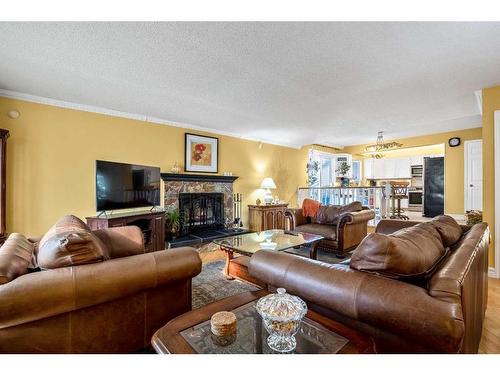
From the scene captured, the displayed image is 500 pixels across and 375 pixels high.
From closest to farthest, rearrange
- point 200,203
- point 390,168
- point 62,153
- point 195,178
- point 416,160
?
point 62,153
point 195,178
point 200,203
point 416,160
point 390,168

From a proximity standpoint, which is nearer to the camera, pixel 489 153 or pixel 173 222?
pixel 489 153

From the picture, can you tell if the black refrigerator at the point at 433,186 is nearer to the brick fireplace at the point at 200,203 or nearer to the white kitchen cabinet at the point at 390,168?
the white kitchen cabinet at the point at 390,168

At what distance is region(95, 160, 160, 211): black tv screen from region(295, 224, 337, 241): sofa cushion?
8.21 feet

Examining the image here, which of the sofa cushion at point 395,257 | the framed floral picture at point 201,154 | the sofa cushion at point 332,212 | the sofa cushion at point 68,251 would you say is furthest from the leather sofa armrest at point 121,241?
the sofa cushion at point 332,212

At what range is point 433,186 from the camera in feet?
22.2

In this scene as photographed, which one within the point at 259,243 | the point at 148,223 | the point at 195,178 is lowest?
the point at 259,243

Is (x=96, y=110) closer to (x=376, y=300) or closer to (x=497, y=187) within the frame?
(x=376, y=300)

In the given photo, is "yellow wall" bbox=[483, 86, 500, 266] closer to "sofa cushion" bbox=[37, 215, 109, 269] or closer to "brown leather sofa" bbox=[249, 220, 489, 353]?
"brown leather sofa" bbox=[249, 220, 489, 353]

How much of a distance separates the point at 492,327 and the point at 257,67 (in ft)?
9.91

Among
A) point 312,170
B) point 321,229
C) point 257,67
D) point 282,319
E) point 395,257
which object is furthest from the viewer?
point 312,170

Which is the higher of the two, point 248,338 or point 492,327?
point 248,338

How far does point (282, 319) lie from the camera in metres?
0.97

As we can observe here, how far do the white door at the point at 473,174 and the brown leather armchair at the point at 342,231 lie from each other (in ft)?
9.90

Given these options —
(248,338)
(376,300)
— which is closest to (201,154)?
(248,338)
